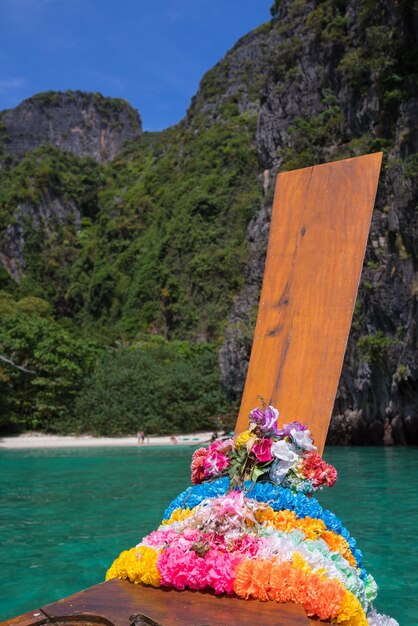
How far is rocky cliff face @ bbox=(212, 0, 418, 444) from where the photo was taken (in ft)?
70.7

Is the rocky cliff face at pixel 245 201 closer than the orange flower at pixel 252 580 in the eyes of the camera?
No

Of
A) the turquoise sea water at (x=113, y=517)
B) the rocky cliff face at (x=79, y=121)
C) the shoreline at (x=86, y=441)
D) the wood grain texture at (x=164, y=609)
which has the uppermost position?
the rocky cliff face at (x=79, y=121)

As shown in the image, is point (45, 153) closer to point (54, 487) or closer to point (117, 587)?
point (54, 487)

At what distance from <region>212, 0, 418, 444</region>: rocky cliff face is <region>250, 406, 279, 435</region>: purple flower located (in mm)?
18371

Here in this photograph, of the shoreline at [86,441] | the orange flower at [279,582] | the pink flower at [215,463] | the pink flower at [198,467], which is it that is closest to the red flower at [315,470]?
the pink flower at [215,463]

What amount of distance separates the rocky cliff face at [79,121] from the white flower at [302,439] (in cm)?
9498

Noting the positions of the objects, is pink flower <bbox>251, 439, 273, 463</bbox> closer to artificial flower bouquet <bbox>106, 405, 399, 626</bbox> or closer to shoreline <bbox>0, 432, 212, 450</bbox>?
artificial flower bouquet <bbox>106, 405, 399, 626</bbox>

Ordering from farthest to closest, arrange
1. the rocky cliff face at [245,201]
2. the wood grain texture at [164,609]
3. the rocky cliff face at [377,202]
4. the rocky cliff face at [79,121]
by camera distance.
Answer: the rocky cliff face at [79,121]
the rocky cliff face at [245,201]
the rocky cliff face at [377,202]
the wood grain texture at [164,609]

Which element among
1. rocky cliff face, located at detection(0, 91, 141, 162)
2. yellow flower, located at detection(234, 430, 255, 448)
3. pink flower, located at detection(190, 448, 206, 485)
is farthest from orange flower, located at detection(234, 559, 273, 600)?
rocky cliff face, located at detection(0, 91, 141, 162)

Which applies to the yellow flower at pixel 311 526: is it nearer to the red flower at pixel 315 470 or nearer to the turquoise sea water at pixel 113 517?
the red flower at pixel 315 470

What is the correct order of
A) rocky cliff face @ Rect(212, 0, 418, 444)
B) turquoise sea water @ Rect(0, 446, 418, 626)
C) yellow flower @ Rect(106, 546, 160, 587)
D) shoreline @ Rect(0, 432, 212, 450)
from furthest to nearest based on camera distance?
1. shoreline @ Rect(0, 432, 212, 450)
2. rocky cliff face @ Rect(212, 0, 418, 444)
3. turquoise sea water @ Rect(0, 446, 418, 626)
4. yellow flower @ Rect(106, 546, 160, 587)

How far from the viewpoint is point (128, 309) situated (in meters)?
49.6

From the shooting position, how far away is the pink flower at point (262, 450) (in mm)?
3346

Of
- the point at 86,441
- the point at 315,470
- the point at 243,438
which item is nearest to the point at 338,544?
the point at 315,470
